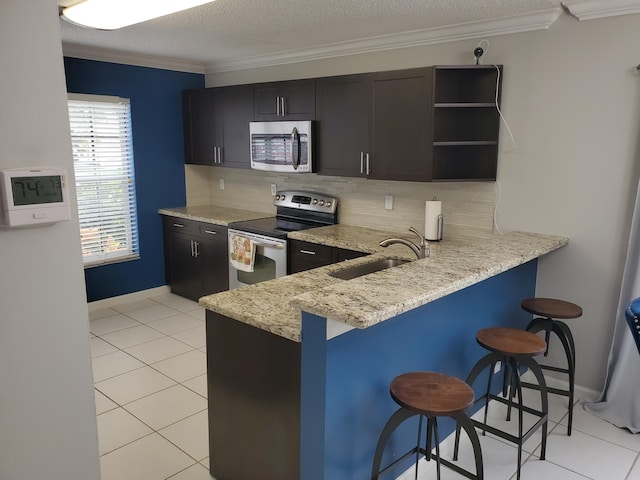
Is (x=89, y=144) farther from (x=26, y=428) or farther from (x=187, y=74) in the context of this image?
(x=26, y=428)

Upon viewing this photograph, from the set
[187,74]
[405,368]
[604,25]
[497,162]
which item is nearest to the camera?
[405,368]

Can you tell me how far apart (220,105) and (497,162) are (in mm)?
2712

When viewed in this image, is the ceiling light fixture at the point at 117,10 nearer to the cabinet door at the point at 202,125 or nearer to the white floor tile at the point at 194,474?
the white floor tile at the point at 194,474

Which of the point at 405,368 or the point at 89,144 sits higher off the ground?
the point at 89,144

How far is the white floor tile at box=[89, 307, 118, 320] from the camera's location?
15.1ft

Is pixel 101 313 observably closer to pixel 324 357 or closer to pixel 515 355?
pixel 324 357

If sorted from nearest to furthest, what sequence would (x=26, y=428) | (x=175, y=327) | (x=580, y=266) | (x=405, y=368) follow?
(x=26, y=428)
(x=405, y=368)
(x=580, y=266)
(x=175, y=327)

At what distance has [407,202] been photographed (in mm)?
3912

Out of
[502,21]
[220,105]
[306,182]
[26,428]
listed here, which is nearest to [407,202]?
[306,182]

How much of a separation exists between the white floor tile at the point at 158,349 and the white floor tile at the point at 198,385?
0.46 meters

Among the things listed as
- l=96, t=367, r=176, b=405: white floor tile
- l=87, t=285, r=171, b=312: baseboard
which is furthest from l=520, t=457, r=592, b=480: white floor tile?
l=87, t=285, r=171, b=312: baseboard

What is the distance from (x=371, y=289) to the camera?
6.36ft

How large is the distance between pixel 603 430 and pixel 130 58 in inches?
189

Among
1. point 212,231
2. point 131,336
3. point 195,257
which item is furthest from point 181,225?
point 131,336
